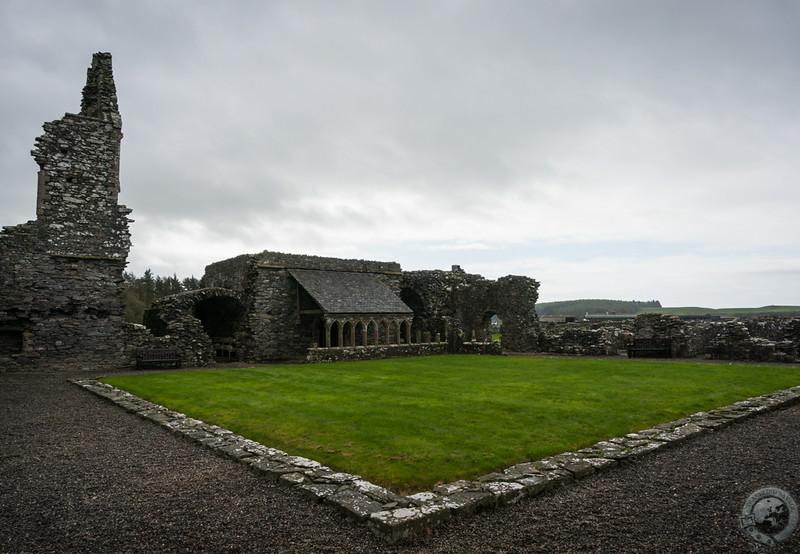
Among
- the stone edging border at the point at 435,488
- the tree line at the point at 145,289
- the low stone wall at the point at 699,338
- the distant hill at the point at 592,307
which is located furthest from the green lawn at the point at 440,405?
the distant hill at the point at 592,307

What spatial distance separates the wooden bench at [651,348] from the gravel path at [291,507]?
12226 mm

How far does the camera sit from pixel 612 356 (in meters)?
19.7

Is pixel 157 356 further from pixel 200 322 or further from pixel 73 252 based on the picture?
pixel 73 252

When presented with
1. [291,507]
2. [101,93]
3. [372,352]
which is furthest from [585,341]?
[101,93]

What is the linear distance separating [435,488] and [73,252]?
15899mm

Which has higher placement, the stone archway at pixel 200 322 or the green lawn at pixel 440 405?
the stone archway at pixel 200 322

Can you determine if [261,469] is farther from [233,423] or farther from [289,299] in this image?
[289,299]

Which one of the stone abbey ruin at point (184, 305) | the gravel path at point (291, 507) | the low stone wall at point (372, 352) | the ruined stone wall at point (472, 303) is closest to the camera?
the gravel path at point (291, 507)

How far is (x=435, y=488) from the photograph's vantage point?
15.2ft

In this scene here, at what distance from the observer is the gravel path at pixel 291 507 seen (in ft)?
12.2

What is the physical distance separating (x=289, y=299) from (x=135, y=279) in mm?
18479

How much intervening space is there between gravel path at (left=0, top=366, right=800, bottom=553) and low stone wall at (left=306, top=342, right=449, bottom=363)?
37.3 ft

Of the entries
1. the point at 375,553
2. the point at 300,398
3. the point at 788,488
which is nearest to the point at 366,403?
the point at 300,398

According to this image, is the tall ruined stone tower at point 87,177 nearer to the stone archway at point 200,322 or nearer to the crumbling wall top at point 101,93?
the crumbling wall top at point 101,93
